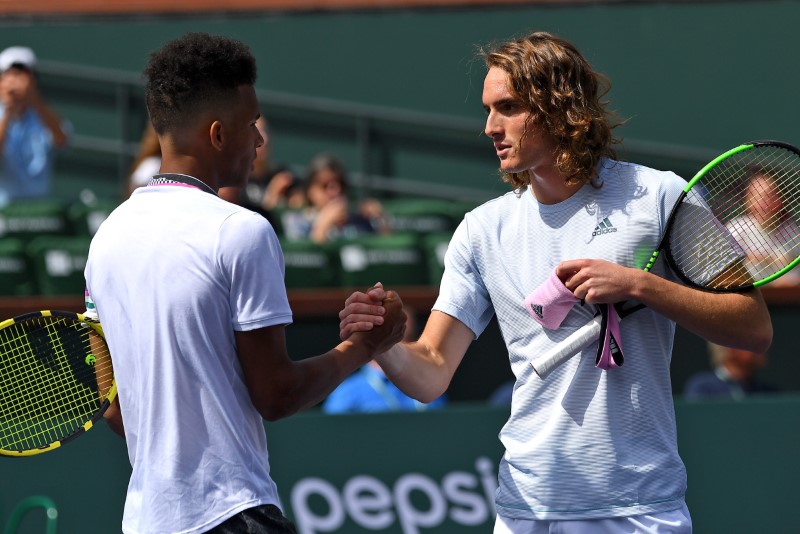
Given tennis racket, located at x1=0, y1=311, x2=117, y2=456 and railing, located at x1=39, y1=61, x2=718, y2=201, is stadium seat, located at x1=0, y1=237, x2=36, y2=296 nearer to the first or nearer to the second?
railing, located at x1=39, y1=61, x2=718, y2=201

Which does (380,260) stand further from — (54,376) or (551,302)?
(551,302)

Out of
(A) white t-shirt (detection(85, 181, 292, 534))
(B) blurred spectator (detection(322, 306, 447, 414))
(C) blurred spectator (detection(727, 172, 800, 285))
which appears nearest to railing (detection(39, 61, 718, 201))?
(B) blurred spectator (detection(322, 306, 447, 414))

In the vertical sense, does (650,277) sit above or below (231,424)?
above

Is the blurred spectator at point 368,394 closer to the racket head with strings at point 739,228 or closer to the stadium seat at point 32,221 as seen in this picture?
the stadium seat at point 32,221

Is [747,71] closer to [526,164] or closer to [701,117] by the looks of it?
[701,117]

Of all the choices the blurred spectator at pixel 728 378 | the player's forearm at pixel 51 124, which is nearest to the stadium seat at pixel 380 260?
the blurred spectator at pixel 728 378

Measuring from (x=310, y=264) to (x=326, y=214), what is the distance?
722 mm

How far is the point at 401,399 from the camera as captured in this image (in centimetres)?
722

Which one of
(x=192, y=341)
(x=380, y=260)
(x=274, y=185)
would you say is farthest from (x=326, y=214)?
(x=192, y=341)

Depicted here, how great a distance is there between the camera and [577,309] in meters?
3.38

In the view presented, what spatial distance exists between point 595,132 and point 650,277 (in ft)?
1.49

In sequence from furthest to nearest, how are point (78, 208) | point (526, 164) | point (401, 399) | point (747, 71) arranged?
1. point (747, 71)
2. point (78, 208)
3. point (401, 399)
4. point (526, 164)

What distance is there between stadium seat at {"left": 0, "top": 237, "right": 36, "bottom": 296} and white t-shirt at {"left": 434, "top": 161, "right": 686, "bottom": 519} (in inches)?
216

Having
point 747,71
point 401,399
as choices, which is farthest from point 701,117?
point 401,399
